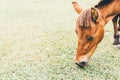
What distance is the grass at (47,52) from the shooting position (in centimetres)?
402

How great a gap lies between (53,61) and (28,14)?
16.8ft

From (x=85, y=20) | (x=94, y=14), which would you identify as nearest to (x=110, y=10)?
(x=94, y=14)

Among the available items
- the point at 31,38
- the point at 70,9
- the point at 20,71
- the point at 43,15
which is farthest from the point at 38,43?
the point at 70,9

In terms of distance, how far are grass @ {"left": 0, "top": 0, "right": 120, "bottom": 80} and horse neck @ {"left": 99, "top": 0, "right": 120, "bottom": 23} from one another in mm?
682

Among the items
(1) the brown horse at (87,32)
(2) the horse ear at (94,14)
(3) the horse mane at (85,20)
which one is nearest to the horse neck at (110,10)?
(1) the brown horse at (87,32)

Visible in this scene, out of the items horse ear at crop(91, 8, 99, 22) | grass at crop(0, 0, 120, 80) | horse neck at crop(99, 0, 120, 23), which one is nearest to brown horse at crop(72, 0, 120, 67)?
horse ear at crop(91, 8, 99, 22)

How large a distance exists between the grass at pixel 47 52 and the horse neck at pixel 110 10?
68 cm

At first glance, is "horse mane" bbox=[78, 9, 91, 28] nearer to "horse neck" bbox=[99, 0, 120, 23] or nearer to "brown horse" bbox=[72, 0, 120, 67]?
"brown horse" bbox=[72, 0, 120, 67]

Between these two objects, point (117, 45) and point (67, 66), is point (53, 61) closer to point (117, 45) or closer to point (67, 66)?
point (67, 66)

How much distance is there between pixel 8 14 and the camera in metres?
9.25

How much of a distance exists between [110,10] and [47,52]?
130cm

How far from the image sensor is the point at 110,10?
4.44 m

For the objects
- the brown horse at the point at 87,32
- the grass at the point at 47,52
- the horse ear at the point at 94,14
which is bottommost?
the grass at the point at 47,52

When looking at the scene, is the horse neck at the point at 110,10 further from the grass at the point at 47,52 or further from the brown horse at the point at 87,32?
the grass at the point at 47,52
